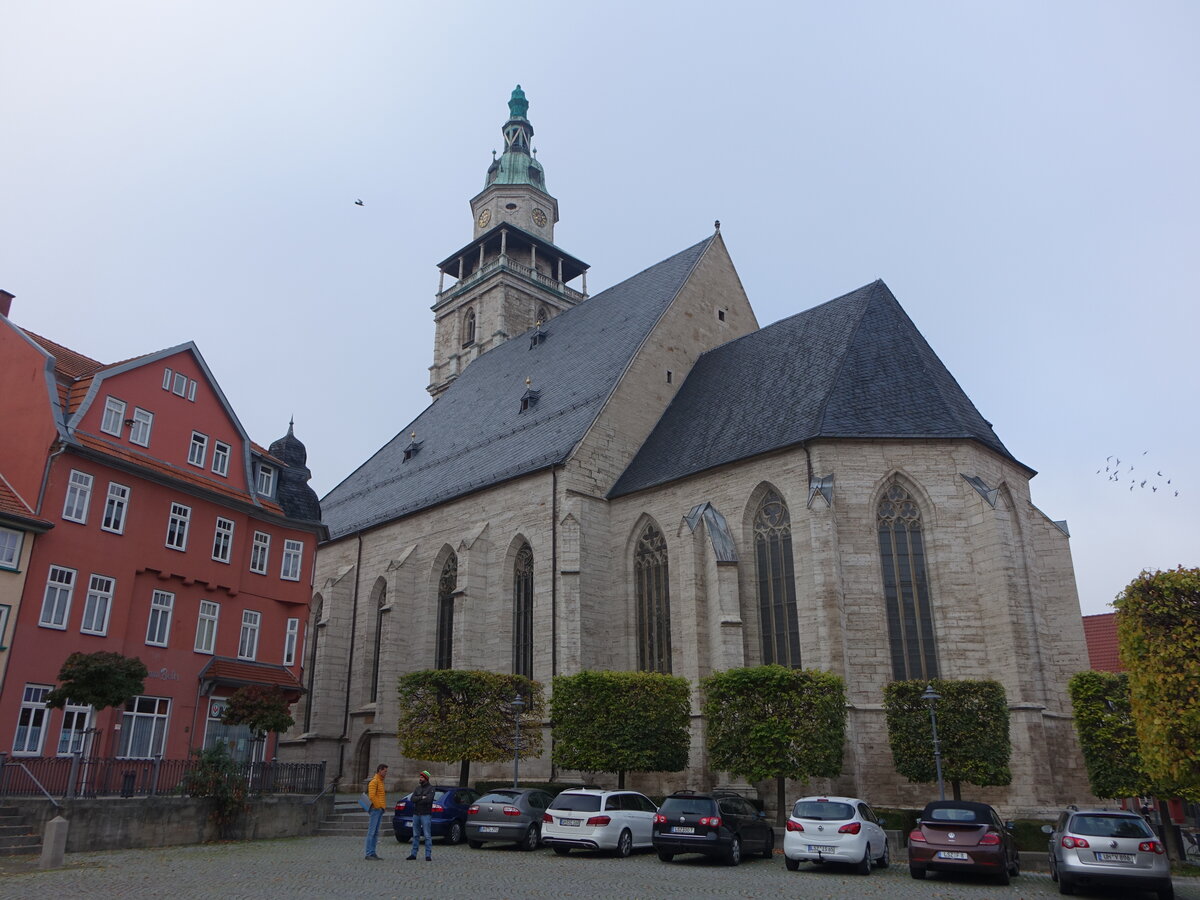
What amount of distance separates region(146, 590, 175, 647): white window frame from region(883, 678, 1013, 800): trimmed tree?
17.9 metres

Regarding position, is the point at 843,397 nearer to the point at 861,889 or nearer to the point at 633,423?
the point at 633,423

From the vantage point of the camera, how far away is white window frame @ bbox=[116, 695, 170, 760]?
21.9m

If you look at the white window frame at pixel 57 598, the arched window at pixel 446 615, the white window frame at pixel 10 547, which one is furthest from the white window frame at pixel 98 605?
the arched window at pixel 446 615

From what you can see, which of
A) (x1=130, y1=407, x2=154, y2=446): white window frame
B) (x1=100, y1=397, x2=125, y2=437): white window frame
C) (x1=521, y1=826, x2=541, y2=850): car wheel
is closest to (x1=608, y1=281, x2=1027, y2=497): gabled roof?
(x1=521, y1=826, x2=541, y2=850): car wheel

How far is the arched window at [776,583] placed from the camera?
2591 cm

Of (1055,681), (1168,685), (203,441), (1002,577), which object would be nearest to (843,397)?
(1002,577)

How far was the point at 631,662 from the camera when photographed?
28.7m

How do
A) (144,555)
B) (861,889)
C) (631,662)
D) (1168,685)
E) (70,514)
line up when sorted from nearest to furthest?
(861,889) → (1168,685) → (70,514) → (144,555) → (631,662)

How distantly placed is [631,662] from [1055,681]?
11775mm

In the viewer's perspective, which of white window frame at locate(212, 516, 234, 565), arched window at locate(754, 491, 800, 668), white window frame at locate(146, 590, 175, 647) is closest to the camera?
white window frame at locate(146, 590, 175, 647)

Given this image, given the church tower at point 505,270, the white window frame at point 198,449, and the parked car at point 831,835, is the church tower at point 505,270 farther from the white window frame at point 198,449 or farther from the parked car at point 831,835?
the parked car at point 831,835

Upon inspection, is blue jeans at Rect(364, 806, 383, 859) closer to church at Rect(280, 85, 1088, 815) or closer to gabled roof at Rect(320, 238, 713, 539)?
church at Rect(280, 85, 1088, 815)

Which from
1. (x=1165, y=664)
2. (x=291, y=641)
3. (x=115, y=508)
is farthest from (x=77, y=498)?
(x=1165, y=664)

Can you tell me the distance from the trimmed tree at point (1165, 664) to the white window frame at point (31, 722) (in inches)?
828
